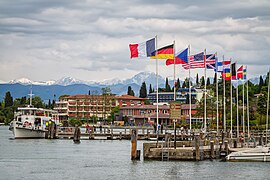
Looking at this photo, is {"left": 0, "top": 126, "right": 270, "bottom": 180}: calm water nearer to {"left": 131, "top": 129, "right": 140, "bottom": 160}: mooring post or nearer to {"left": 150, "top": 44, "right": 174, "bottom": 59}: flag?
{"left": 131, "top": 129, "right": 140, "bottom": 160}: mooring post

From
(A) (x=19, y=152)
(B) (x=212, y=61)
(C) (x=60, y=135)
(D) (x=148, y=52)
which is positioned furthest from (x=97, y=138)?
(D) (x=148, y=52)

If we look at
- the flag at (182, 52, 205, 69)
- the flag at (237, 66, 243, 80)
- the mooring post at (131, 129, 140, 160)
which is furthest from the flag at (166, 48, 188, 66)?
the flag at (237, 66, 243, 80)

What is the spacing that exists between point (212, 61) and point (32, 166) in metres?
25.1

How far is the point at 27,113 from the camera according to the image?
107 m

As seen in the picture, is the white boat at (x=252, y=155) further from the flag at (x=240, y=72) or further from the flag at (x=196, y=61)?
the flag at (x=240, y=72)

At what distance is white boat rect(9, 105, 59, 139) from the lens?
104m

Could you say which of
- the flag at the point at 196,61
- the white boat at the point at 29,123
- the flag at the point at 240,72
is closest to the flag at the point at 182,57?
the flag at the point at 196,61

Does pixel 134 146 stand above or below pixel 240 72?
below

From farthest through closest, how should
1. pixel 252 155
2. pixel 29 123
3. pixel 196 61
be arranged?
pixel 29 123 < pixel 196 61 < pixel 252 155

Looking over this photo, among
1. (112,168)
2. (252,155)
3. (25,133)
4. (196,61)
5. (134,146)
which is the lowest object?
(112,168)

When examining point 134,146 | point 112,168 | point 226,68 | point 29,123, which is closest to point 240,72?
point 226,68

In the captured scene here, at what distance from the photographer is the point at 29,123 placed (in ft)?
350

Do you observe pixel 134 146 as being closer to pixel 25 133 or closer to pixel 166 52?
pixel 166 52

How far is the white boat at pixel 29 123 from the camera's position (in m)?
104
